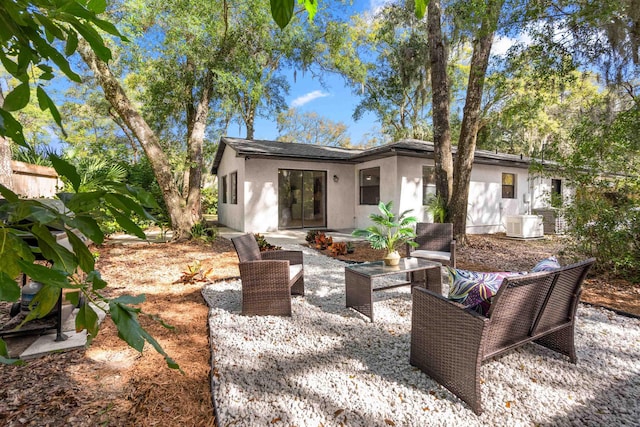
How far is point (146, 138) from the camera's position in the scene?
7805 mm

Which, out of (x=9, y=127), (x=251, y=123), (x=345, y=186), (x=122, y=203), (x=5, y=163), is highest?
(x=251, y=123)

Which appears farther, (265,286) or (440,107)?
(440,107)

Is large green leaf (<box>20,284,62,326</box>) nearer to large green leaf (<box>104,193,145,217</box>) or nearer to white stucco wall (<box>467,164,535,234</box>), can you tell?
large green leaf (<box>104,193,145,217</box>)

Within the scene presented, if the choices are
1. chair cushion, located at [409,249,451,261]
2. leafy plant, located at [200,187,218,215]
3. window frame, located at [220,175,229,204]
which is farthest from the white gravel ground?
leafy plant, located at [200,187,218,215]

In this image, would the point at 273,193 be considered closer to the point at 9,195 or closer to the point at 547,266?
the point at 547,266

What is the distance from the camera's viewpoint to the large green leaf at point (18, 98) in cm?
62

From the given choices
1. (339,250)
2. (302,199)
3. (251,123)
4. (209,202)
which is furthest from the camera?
(209,202)

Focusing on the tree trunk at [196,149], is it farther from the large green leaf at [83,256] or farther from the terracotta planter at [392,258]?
the large green leaf at [83,256]

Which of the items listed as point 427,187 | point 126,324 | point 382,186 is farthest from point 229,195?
point 126,324

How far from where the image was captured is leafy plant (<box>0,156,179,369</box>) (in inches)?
18.8

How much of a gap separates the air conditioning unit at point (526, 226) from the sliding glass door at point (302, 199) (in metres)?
6.30

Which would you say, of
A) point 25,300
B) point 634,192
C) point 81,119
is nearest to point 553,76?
point 634,192

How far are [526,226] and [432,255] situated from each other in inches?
260

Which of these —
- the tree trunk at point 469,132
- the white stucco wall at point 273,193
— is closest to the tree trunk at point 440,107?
the tree trunk at point 469,132
